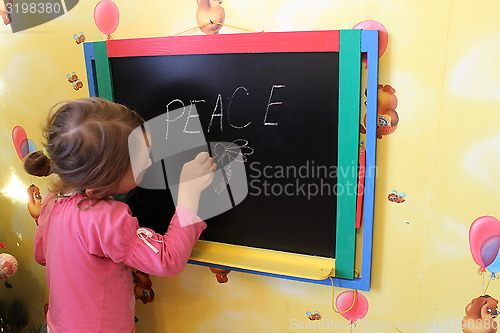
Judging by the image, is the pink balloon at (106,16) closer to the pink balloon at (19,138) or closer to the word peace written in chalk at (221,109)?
the word peace written in chalk at (221,109)

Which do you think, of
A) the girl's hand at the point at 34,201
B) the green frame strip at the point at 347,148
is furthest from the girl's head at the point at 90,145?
the girl's hand at the point at 34,201

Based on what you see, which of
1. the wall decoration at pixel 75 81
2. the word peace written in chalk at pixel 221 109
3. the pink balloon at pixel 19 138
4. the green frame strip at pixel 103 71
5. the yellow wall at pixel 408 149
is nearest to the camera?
the yellow wall at pixel 408 149

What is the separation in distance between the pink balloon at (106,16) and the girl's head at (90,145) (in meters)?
0.27

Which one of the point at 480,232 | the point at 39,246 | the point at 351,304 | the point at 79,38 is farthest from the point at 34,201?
the point at 480,232

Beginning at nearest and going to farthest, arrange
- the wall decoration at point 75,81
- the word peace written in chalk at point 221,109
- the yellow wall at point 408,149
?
the yellow wall at point 408,149
the word peace written in chalk at point 221,109
the wall decoration at point 75,81

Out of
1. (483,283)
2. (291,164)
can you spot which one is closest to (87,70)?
(291,164)

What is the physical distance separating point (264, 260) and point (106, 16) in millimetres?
700

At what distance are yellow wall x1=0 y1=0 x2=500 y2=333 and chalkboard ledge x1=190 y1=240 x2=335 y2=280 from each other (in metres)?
0.10

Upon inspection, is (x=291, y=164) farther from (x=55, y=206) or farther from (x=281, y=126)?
(x=55, y=206)

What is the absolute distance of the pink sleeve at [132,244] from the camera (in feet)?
2.95

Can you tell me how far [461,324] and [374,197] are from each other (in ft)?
1.09

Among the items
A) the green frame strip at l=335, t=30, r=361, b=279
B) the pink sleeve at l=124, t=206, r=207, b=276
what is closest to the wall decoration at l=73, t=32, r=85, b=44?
the pink sleeve at l=124, t=206, r=207, b=276

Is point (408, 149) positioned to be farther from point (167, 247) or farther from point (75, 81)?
point (75, 81)

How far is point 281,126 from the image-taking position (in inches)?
37.9
